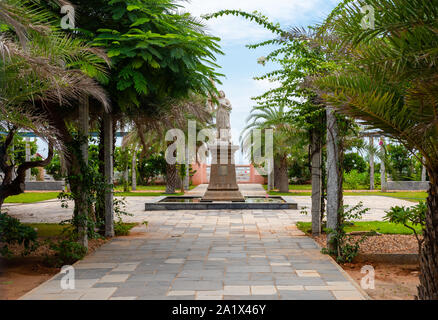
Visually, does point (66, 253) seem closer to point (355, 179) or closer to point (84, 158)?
point (84, 158)

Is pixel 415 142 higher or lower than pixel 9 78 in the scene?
lower

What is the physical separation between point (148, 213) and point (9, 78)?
28.6 feet

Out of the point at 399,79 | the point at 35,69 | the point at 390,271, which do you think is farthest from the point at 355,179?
the point at 35,69

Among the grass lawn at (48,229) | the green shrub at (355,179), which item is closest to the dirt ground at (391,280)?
the grass lawn at (48,229)

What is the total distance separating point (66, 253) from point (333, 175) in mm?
4596

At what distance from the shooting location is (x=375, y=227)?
33.7 feet

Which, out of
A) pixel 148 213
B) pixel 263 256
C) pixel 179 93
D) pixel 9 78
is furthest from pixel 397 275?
pixel 148 213

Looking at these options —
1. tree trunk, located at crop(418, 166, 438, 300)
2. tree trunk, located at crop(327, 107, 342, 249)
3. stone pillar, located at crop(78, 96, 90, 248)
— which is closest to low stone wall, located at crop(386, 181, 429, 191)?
tree trunk, located at crop(327, 107, 342, 249)

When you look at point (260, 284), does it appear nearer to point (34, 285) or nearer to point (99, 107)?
point (34, 285)

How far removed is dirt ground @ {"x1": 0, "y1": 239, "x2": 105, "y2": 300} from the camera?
5361 mm

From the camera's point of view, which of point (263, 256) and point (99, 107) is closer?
point (263, 256)

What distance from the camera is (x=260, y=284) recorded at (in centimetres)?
538

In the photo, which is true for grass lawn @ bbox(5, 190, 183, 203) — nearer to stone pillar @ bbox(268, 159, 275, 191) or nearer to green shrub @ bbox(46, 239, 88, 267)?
stone pillar @ bbox(268, 159, 275, 191)
